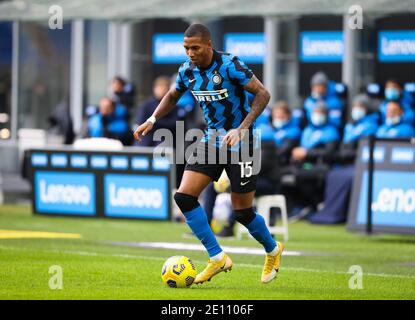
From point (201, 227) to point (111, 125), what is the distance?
35.9 ft

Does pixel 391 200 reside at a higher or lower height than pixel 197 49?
lower

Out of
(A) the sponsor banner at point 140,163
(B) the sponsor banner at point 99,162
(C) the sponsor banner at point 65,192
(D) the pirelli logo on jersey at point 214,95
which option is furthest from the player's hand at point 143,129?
(C) the sponsor banner at point 65,192

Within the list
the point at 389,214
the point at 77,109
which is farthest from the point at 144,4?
the point at 389,214

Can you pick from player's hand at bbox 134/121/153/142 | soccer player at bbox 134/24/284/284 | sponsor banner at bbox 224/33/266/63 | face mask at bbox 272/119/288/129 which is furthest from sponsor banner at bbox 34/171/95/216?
soccer player at bbox 134/24/284/284

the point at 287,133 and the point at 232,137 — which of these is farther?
the point at 287,133

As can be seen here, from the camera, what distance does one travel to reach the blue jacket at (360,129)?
63.7 feet

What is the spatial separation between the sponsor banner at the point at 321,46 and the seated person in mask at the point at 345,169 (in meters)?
3.16

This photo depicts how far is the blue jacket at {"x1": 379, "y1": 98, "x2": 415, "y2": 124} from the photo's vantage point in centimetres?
1917

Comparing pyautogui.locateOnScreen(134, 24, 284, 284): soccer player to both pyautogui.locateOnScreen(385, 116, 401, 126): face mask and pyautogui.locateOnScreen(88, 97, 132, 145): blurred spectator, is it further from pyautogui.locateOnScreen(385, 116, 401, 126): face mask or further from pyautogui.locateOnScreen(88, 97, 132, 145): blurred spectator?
pyautogui.locateOnScreen(88, 97, 132, 145): blurred spectator

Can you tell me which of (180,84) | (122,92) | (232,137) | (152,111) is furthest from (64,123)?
(232,137)

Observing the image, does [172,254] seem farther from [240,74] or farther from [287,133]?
[287,133]

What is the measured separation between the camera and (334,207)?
60.9 ft

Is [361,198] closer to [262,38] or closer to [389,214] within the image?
[389,214]

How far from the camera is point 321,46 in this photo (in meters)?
23.2
